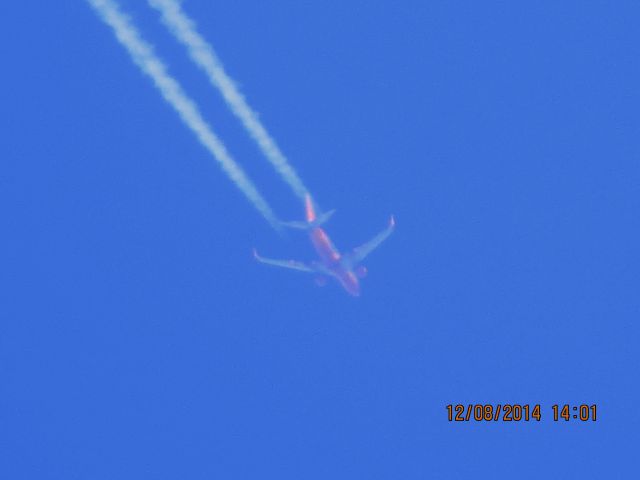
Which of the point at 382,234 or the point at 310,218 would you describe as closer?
the point at 310,218

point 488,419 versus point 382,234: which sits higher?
point 382,234

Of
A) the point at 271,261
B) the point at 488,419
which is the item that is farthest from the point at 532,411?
the point at 271,261

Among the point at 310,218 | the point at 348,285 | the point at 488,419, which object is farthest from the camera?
the point at 488,419

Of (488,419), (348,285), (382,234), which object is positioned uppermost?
(382,234)

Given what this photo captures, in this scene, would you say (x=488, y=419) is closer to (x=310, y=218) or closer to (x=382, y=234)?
(x=382, y=234)
